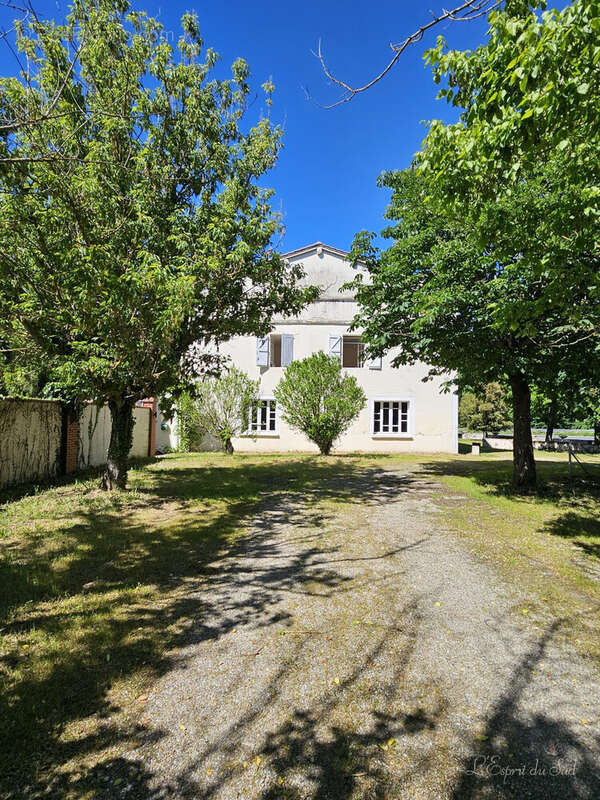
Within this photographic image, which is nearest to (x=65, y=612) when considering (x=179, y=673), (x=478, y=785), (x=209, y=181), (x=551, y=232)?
(x=179, y=673)

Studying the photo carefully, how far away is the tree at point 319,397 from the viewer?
53.3 feet

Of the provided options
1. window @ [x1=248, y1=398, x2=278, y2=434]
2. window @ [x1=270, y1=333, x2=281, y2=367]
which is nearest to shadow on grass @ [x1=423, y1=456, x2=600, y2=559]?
window @ [x1=248, y1=398, x2=278, y2=434]

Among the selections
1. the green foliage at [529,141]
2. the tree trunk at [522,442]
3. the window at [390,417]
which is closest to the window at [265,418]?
the window at [390,417]

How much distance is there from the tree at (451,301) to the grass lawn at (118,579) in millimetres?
2681

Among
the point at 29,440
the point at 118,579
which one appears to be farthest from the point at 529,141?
the point at 29,440

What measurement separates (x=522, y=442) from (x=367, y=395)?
9.41m

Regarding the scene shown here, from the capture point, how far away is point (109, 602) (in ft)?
12.4

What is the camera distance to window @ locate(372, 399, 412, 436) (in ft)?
60.7

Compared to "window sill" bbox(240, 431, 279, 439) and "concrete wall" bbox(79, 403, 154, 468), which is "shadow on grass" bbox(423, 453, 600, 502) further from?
"concrete wall" bbox(79, 403, 154, 468)

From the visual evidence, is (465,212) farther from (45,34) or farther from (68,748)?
(45,34)

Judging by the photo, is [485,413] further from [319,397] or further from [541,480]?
[541,480]

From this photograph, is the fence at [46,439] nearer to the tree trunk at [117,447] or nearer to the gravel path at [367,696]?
the tree trunk at [117,447]

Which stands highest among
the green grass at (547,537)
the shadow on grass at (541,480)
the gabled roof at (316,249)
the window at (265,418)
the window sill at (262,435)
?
the gabled roof at (316,249)

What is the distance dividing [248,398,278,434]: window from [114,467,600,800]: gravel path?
45.7 ft
